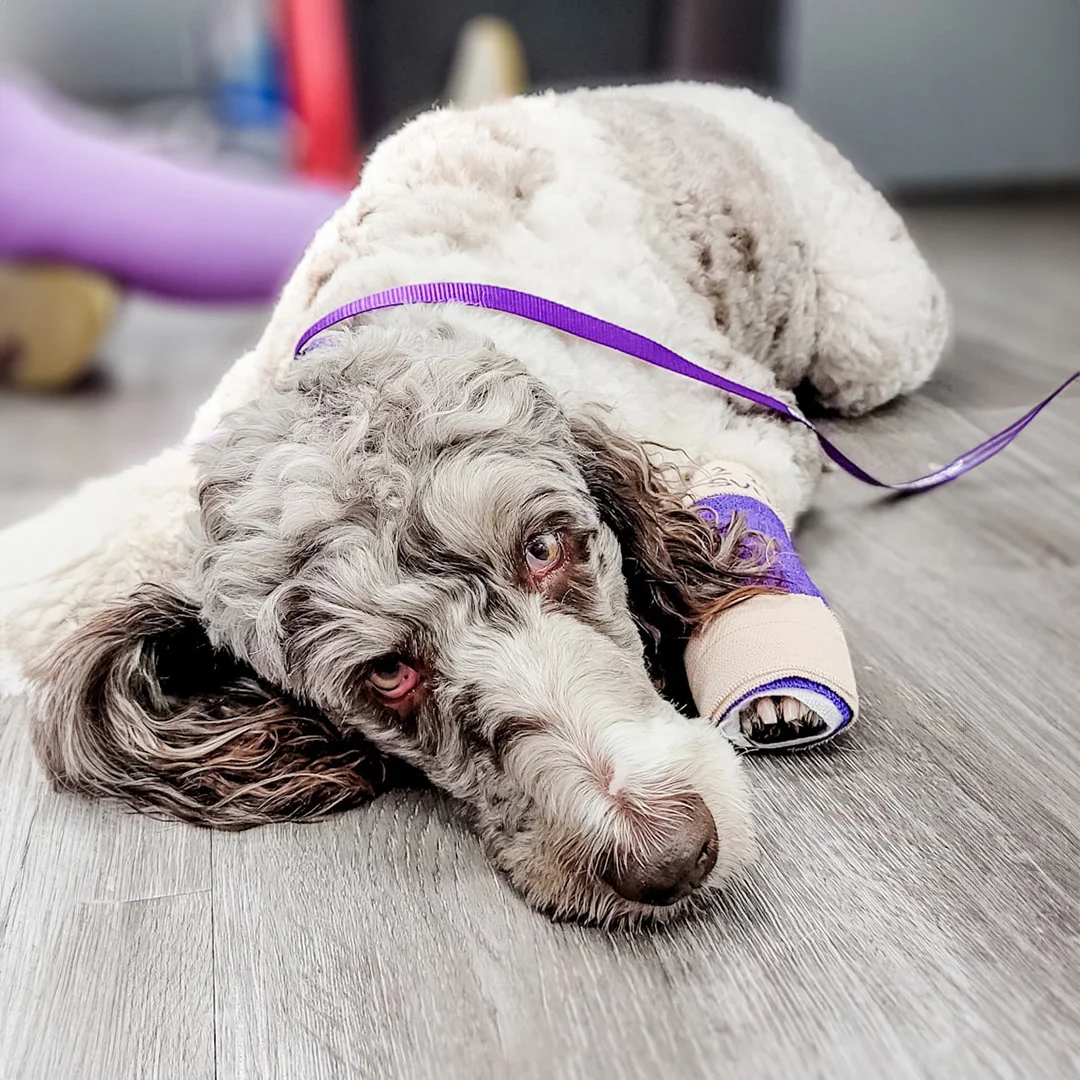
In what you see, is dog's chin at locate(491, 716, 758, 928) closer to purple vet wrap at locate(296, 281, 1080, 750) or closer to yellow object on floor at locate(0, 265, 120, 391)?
purple vet wrap at locate(296, 281, 1080, 750)

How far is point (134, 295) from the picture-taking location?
4113 millimetres

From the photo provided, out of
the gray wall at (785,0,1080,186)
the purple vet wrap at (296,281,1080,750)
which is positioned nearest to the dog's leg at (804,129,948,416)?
the purple vet wrap at (296,281,1080,750)

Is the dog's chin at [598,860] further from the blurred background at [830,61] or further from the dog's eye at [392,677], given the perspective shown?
the blurred background at [830,61]

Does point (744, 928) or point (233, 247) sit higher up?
point (744, 928)

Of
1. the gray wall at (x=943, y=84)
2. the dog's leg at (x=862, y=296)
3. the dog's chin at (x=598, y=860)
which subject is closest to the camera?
the dog's chin at (x=598, y=860)

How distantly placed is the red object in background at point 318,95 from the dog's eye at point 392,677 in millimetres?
4067

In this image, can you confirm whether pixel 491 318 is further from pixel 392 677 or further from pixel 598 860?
pixel 598 860

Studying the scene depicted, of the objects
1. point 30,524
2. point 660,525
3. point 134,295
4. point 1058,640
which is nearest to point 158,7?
point 134,295

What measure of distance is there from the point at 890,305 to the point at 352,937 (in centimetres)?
204

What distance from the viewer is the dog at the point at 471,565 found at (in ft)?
4.73

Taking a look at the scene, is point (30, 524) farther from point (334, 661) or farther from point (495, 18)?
point (495, 18)

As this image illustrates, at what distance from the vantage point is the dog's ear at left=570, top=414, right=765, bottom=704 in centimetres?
173

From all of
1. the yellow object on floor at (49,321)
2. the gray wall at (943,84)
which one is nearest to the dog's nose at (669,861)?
the yellow object on floor at (49,321)

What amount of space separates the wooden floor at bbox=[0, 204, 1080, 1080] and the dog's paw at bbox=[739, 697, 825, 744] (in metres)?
0.05
